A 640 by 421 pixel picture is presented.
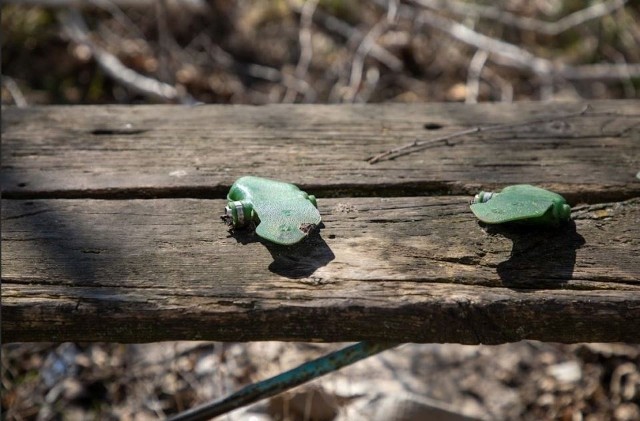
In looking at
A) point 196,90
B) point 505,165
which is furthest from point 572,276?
point 196,90

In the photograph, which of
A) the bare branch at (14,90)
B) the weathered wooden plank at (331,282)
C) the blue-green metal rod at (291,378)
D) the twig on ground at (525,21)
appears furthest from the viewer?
the twig on ground at (525,21)

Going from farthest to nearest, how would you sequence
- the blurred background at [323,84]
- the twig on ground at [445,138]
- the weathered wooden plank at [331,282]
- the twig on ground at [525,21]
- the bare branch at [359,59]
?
the twig on ground at [525,21] < the bare branch at [359,59] < the blurred background at [323,84] < the twig on ground at [445,138] < the weathered wooden plank at [331,282]

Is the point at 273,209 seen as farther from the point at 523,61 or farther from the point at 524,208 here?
the point at 523,61

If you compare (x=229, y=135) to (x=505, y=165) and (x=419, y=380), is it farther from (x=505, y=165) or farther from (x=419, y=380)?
(x=419, y=380)

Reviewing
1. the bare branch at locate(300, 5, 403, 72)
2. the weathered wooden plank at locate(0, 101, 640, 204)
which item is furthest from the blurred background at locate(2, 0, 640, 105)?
the weathered wooden plank at locate(0, 101, 640, 204)

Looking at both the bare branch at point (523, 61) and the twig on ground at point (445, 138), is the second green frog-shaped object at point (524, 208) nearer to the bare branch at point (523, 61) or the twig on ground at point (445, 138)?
the twig on ground at point (445, 138)

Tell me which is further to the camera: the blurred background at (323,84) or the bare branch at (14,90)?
the bare branch at (14,90)

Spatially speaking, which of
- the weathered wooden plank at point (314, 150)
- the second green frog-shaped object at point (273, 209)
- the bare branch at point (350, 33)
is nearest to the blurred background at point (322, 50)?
the bare branch at point (350, 33)

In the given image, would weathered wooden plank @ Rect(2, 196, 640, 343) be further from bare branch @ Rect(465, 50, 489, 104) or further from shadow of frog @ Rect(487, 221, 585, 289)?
bare branch @ Rect(465, 50, 489, 104)
